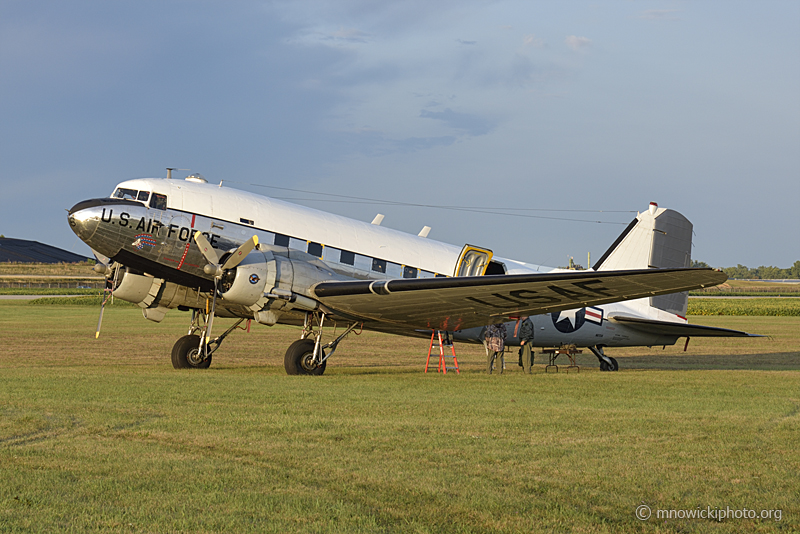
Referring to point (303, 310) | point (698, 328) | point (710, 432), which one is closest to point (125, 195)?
point (303, 310)

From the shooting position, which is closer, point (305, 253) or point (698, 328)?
point (305, 253)

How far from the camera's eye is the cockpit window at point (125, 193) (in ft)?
47.6

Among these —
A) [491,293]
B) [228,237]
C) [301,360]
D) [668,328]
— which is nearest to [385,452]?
[491,293]

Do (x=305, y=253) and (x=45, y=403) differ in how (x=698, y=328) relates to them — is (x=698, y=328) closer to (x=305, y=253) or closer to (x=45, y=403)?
(x=305, y=253)

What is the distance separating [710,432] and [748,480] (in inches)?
96.5

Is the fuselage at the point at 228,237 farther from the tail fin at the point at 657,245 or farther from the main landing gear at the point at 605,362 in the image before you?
the tail fin at the point at 657,245

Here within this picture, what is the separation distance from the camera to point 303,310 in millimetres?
14680

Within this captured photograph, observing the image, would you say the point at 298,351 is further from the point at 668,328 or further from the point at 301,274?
the point at 668,328

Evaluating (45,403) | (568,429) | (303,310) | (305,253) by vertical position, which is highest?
(305,253)

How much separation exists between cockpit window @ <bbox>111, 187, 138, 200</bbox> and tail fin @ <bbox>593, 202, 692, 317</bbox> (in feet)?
38.9

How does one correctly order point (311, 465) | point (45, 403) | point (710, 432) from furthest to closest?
point (45, 403), point (710, 432), point (311, 465)

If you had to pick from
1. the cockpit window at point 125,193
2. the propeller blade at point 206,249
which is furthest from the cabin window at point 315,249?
the cockpit window at point 125,193

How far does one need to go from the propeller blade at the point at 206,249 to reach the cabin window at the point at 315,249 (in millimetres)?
2039

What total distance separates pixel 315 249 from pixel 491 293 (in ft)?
13.8
